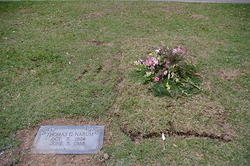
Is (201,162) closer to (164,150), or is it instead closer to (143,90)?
(164,150)

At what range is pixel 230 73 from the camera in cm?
455

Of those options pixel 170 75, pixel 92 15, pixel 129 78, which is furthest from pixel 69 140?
pixel 92 15

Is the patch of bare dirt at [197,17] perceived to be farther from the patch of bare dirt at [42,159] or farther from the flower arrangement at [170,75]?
the patch of bare dirt at [42,159]

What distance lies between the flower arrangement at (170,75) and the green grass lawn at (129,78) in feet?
0.45

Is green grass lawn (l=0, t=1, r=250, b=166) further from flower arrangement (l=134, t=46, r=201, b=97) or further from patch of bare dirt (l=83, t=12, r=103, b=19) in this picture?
flower arrangement (l=134, t=46, r=201, b=97)

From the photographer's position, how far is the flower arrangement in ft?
13.1

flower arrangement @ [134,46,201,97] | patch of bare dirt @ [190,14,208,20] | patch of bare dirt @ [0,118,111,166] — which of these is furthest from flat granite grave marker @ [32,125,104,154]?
patch of bare dirt @ [190,14,208,20]

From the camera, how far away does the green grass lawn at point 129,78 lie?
10.7 feet

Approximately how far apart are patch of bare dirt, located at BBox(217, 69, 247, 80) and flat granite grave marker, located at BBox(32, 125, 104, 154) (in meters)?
2.15

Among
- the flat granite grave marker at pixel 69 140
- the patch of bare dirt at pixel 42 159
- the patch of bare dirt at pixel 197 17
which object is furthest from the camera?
the patch of bare dirt at pixel 197 17

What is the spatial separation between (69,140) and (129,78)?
1.46m

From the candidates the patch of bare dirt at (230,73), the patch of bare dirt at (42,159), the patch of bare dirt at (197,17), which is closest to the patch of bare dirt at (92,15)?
the patch of bare dirt at (197,17)

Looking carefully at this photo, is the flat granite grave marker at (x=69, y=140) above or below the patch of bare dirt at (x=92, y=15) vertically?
below

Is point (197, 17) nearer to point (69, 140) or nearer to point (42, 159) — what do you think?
point (69, 140)
